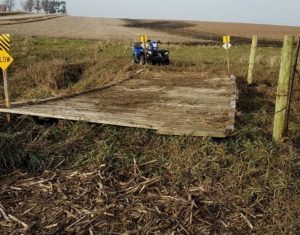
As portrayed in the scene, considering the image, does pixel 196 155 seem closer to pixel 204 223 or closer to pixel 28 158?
pixel 204 223

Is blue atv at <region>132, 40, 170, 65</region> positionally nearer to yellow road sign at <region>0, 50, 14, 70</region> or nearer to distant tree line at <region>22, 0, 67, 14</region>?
yellow road sign at <region>0, 50, 14, 70</region>

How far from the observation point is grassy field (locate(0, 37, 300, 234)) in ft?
14.8

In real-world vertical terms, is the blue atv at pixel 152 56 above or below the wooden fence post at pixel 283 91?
below

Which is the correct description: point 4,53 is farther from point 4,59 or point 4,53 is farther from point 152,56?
point 152,56

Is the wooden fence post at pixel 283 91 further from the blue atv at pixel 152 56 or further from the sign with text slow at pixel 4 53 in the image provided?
the blue atv at pixel 152 56

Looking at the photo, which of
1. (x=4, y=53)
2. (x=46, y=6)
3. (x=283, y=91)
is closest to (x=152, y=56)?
(x=4, y=53)

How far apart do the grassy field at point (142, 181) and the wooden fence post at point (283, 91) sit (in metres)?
0.22

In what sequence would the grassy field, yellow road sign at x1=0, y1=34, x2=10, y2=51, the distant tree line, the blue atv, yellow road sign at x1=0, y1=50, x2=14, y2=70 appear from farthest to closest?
1. the distant tree line
2. the blue atv
3. yellow road sign at x1=0, y1=50, x2=14, y2=70
4. yellow road sign at x1=0, y1=34, x2=10, y2=51
5. the grassy field

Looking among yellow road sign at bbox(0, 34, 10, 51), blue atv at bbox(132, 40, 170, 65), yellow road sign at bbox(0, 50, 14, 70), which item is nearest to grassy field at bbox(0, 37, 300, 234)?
yellow road sign at bbox(0, 50, 14, 70)

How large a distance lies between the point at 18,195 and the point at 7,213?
36 cm

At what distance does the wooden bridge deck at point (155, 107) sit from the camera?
663 cm

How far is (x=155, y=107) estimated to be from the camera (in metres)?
8.11

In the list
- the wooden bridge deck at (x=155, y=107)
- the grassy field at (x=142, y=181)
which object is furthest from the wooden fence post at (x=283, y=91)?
the wooden bridge deck at (x=155, y=107)

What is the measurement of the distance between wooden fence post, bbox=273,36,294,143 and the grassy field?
22cm
